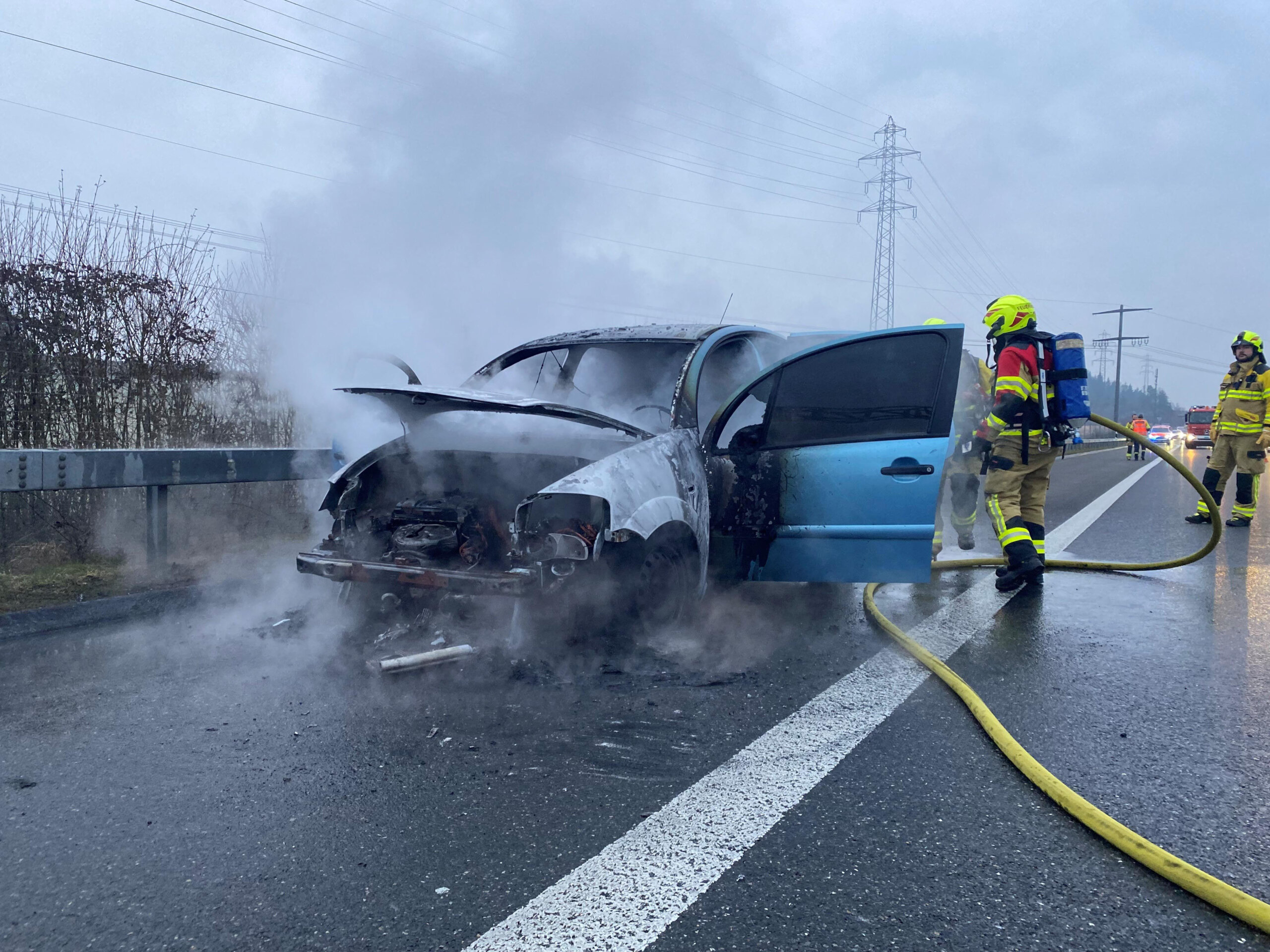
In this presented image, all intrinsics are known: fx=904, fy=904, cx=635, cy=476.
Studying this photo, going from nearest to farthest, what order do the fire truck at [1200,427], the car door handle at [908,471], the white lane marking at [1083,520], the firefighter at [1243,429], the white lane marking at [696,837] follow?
the white lane marking at [696,837], the car door handle at [908,471], the white lane marking at [1083,520], the firefighter at [1243,429], the fire truck at [1200,427]

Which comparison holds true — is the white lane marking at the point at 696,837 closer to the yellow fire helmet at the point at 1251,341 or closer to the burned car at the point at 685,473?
the burned car at the point at 685,473

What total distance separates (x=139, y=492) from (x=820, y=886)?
6.43 metres

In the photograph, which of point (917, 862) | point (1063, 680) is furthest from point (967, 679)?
point (917, 862)

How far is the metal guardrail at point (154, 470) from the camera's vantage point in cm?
518

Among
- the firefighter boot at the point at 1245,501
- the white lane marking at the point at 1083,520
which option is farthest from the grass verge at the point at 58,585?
the firefighter boot at the point at 1245,501

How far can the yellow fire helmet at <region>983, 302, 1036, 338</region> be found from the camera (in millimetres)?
6148

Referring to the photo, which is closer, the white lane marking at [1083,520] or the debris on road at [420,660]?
the debris on road at [420,660]

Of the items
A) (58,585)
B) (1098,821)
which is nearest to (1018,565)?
(1098,821)

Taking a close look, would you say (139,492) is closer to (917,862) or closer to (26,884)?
(26,884)

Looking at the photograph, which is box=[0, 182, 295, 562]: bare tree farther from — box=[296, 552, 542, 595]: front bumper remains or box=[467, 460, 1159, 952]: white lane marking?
box=[467, 460, 1159, 952]: white lane marking

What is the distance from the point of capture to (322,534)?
6680mm

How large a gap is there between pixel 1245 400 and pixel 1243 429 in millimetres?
313

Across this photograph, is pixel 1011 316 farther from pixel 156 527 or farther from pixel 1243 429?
pixel 156 527

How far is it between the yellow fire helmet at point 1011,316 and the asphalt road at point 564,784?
2.24 metres
